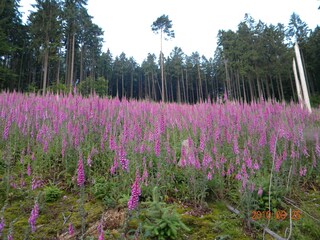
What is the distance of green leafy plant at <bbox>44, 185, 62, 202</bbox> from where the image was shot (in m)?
3.07

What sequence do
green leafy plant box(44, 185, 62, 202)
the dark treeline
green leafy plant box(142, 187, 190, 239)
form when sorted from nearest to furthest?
1. green leafy plant box(142, 187, 190, 239)
2. green leafy plant box(44, 185, 62, 202)
3. the dark treeline

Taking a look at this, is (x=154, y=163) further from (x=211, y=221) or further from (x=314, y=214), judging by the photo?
(x=314, y=214)

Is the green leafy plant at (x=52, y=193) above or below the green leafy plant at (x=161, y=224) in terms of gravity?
above

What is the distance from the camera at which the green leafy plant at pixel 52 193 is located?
10.1ft

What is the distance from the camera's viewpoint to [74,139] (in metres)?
3.76

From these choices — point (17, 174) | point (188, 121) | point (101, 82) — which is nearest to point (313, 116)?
point (188, 121)

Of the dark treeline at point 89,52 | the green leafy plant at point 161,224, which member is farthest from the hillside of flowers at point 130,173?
the dark treeline at point 89,52

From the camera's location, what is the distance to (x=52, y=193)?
3119mm

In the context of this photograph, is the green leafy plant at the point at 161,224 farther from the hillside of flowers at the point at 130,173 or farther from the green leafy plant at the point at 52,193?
the green leafy plant at the point at 52,193

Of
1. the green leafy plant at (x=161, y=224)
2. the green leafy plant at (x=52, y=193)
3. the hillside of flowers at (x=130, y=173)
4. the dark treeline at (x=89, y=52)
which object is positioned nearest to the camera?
the green leafy plant at (x=161, y=224)
